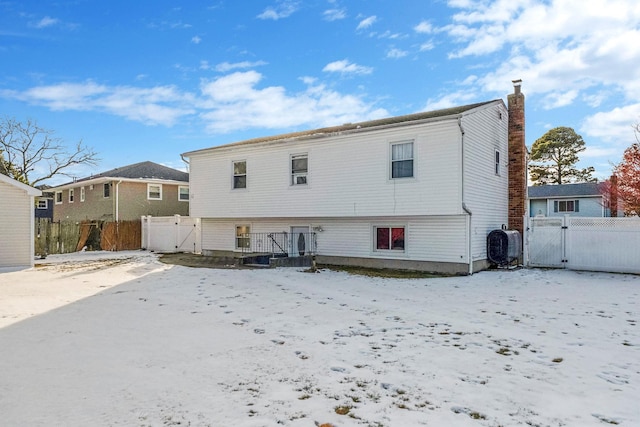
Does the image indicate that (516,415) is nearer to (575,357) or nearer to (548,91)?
(575,357)

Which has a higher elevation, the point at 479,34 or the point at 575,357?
the point at 479,34

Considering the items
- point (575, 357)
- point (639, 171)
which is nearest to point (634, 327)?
point (575, 357)

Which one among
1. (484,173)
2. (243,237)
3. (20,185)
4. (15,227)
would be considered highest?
(484,173)

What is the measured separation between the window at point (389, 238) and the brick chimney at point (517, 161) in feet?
17.3

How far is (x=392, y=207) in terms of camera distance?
43.7 feet

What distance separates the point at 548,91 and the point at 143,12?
1584cm

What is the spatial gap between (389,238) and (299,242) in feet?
12.9

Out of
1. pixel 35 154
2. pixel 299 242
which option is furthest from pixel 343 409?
pixel 35 154

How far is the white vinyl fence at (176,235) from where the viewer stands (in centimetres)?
2119

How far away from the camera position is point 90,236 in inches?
848

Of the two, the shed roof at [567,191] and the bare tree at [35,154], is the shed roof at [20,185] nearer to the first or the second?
the bare tree at [35,154]

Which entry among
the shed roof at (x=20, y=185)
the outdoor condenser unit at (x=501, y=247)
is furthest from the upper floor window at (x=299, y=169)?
the shed roof at (x=20, y=185)

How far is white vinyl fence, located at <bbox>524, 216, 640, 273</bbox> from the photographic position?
12.4 m

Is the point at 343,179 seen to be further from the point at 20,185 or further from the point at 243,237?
the point at 20,185
